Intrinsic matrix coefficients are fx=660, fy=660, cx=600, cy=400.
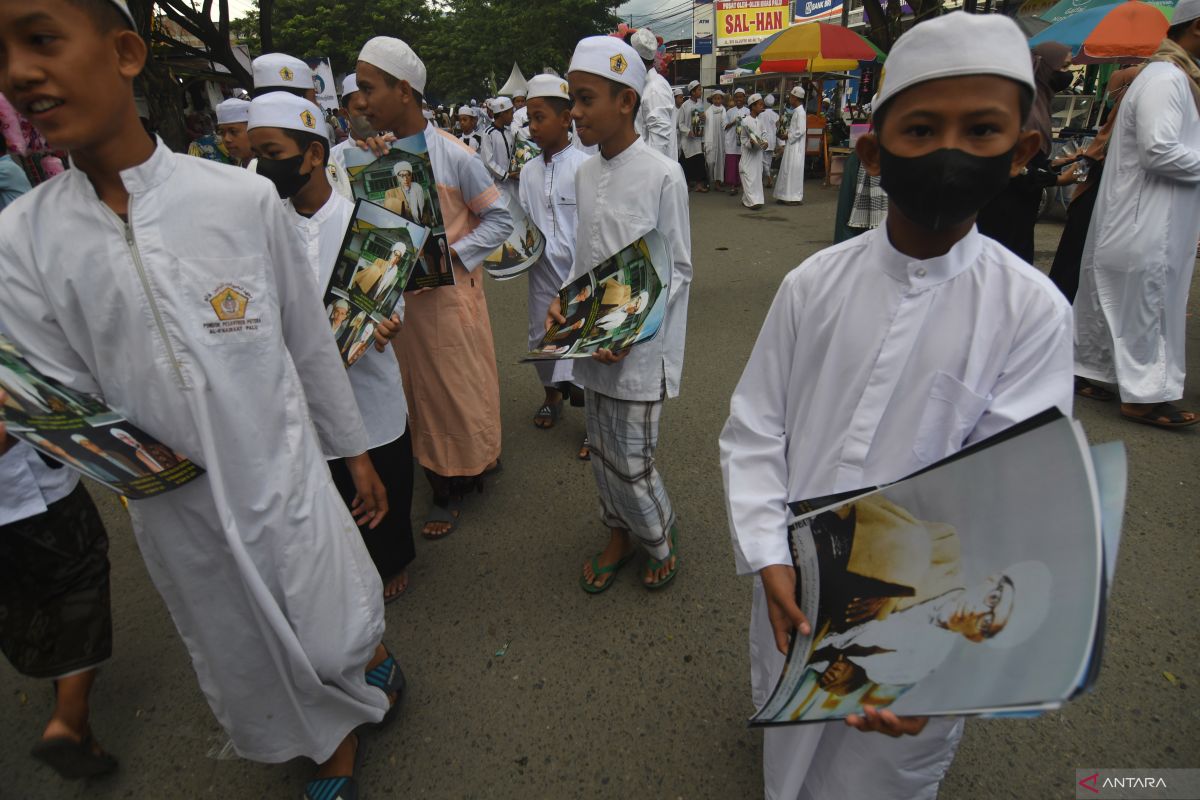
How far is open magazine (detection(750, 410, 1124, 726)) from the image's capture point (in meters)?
0.79

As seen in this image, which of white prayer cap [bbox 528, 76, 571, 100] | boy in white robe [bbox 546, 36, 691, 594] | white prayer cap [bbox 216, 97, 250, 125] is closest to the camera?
boy in white robe [bbox 546, 36, 691, 594]

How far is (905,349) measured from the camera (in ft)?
4.02

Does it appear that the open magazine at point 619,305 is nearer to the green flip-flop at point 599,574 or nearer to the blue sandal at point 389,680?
the green flip-flop at point 599,574

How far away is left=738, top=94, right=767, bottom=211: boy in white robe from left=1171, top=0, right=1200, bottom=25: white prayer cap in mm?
8593

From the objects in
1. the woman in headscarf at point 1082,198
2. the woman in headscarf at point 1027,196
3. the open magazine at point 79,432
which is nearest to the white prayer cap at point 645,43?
the woman in headscarf at point 1027,196

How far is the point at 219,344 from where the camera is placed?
140 cm

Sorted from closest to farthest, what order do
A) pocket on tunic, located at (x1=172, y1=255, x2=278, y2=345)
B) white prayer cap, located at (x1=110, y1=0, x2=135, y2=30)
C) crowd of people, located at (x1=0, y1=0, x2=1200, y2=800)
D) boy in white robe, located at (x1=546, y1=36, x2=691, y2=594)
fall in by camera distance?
crowd of people, located at (x1=0, y1=0, x2=1200, y2=800)
white prayer cap, located at (x1=110, y1=0, x2=135, y2=30)
pocket on tunic, located at (x1=172, y1=255, x2=278, y2=345)
boy in white robe, located at (x1=546, y1=36, x2=691, y2=594)

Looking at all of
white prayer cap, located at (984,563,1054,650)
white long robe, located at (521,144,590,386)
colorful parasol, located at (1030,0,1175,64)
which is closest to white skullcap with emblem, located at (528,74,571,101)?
white long robe, located at (521,144,590,386)

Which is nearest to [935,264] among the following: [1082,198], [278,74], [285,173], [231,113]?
[285,173]

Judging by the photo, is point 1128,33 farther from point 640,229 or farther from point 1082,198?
point 640,229

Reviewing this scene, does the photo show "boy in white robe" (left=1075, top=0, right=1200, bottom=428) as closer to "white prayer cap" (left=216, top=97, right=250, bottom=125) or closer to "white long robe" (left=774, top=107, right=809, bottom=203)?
"white prayer cap" (left=216, top=97, right=250, bottom=125)

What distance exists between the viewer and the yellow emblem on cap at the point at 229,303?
139 centimetres

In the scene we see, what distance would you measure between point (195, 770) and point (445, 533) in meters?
1.29

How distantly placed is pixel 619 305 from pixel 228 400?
1.21 m
